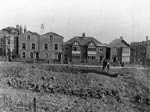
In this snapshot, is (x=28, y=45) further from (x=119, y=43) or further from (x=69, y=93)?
(x=69, y=93)

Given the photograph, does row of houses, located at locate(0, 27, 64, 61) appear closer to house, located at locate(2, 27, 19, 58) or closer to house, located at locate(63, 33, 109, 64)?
house, located at locate(2, 27, 19, 58)

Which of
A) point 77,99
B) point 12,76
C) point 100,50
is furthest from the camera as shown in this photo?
point 100,50

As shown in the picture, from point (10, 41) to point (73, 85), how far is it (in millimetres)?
31087

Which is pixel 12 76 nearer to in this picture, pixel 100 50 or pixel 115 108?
pixel 115 108

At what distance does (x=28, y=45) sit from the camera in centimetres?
3956

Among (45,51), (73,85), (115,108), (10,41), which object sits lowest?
(115,108)

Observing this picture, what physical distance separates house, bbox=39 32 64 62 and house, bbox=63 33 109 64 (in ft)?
6.93

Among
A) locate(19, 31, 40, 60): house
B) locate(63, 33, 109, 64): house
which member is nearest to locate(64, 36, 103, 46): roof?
locate(63, 33, 109, 64): house

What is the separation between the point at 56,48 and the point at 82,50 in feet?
22.2

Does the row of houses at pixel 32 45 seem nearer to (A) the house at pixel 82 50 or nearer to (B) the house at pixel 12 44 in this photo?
(B) the house at pixel 12 44

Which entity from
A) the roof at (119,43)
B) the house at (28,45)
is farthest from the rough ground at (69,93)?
the roof at (119,43)

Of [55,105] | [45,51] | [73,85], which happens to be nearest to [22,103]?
→ [55,105]

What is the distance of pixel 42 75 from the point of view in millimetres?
15711

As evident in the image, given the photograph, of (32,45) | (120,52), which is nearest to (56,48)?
(32,45)
